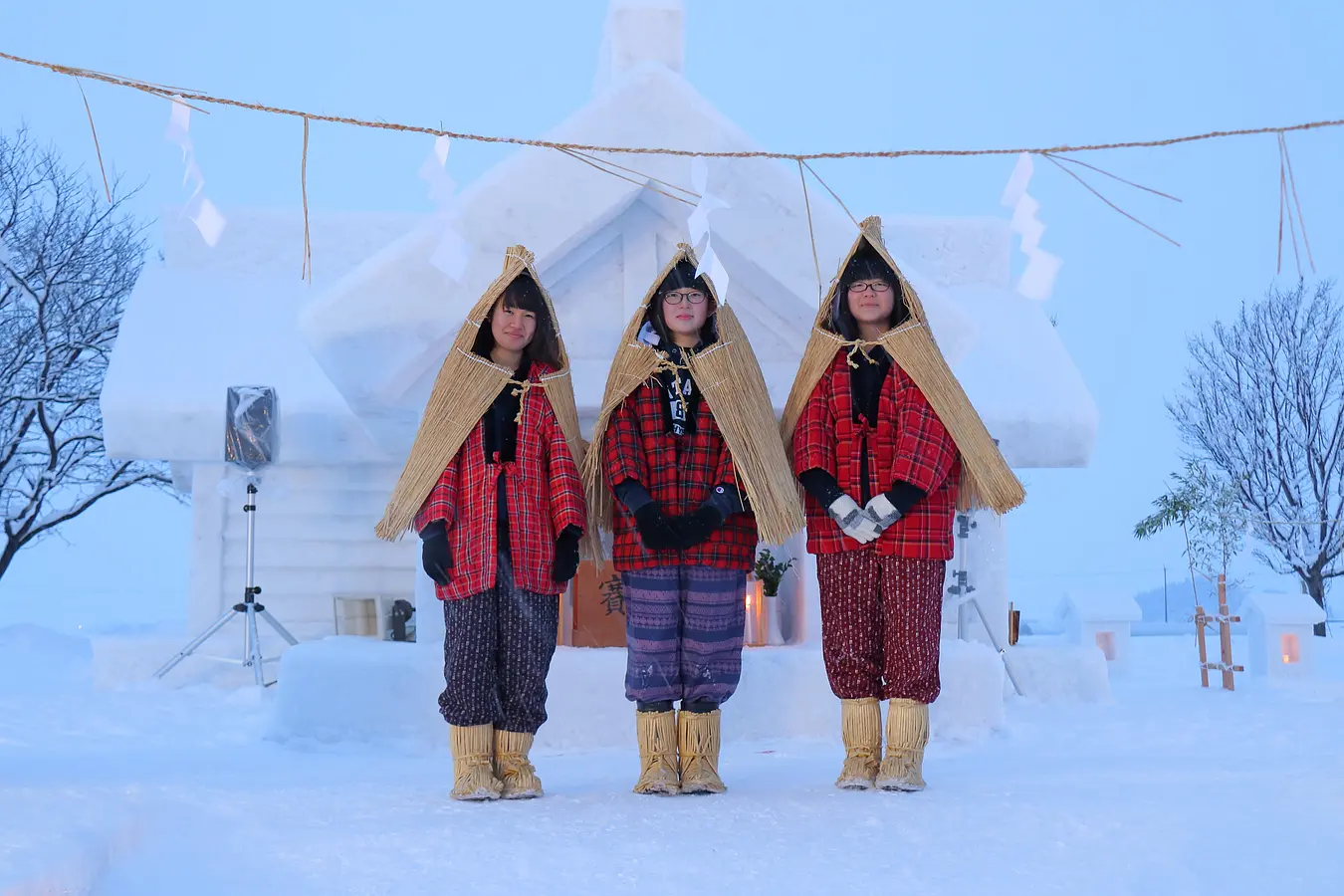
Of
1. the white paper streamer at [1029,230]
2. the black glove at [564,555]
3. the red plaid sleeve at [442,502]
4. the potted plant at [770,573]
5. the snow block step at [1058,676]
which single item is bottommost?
the snow block step at [1058,676]

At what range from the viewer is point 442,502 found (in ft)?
14.0

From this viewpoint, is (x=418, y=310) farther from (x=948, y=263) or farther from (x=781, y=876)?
(x=948, y=263)

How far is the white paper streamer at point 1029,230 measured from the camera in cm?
436

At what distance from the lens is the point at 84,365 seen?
42.1ft

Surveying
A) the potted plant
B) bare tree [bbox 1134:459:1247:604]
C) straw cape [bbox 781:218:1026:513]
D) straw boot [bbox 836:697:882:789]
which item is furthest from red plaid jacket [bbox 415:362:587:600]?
bare tree [bbox 1134:459:1247:604]

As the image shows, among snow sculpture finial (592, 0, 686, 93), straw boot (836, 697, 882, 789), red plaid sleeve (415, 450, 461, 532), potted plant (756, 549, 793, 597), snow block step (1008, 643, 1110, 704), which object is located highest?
snow sculpture finial (592, 0, 686, 93)

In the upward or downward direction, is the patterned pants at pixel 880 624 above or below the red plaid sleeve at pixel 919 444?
below

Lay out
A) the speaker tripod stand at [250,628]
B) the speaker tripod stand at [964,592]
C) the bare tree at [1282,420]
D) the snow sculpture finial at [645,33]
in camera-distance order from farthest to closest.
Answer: the bare tree at [1282,420], the speaker tripod stand at [964,592], the speaker tripod stand at [250,628], the snow sculpture finial at [645,33]

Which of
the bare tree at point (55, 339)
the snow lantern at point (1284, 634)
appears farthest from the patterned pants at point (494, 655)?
the bare tree at point (55, 339)

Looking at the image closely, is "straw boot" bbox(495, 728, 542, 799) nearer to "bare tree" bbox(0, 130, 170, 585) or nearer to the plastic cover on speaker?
the plastic cover on speaker

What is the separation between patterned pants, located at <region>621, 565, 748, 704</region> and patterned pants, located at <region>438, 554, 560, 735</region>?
1.04 ft

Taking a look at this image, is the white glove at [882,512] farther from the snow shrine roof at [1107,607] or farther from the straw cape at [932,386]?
the snow shrine roof at [1107,607]

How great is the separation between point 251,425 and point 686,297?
4230mm

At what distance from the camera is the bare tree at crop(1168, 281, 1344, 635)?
1591cm
